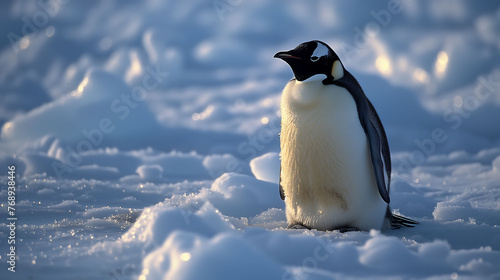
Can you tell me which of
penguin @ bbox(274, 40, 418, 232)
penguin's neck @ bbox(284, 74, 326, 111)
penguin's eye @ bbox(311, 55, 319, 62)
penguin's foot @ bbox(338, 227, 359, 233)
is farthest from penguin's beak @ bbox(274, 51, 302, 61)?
penguin's foot @ bbox(338, 227, 359, 233)

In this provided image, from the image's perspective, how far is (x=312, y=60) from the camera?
3535mm

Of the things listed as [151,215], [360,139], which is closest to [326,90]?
[360,139]

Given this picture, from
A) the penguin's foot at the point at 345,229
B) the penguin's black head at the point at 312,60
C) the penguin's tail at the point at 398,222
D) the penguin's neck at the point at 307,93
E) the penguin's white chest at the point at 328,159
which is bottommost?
the penguin's foot at the point at 345,229

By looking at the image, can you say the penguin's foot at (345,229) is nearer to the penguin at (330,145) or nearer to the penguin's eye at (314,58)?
the penguin at (330,145)

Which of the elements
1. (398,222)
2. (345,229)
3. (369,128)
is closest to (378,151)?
(369,128)

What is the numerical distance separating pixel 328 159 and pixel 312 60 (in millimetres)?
777

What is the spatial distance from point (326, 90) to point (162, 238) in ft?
5.90

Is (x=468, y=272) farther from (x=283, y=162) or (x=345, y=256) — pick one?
(x=283, y=162)

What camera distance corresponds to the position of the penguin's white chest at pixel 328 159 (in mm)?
3471

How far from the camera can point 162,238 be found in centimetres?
232

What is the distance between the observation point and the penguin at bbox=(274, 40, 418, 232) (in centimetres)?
348

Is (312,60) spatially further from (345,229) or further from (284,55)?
(345,229)

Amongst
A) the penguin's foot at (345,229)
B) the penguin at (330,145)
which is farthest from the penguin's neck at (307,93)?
the penguin's foot at (345,229)

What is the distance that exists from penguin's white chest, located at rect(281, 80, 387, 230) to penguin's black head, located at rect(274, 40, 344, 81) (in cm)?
9
